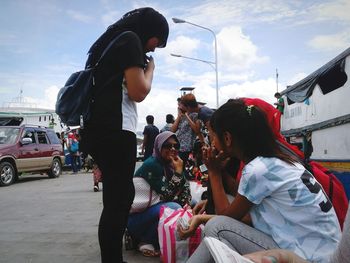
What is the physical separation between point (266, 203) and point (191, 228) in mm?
703

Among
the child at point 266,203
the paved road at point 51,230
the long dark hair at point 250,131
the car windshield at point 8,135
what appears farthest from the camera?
the car windshield at point 8,135

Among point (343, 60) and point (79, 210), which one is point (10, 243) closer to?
point (79, 210)

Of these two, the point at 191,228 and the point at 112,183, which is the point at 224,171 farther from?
the point at 112,183

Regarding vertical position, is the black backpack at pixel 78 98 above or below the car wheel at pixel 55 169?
above

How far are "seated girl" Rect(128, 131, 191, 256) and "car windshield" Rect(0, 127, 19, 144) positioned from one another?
8.83 m

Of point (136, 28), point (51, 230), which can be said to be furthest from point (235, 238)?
point (51, 230)

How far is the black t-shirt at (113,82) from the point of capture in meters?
2.22

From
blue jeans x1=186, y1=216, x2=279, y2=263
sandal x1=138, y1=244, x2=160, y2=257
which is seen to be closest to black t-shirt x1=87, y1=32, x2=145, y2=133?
blue jeans x1=186, y1=216, x2=279, y2=263

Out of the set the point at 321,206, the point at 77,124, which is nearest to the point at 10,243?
the point at 77,124

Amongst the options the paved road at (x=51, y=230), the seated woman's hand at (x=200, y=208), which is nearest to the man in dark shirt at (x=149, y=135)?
the paved road at (x=51, y=230)

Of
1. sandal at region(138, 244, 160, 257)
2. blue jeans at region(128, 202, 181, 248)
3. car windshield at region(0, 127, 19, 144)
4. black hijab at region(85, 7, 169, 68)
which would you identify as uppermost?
black hijab at region(85, 7, 169, 68)

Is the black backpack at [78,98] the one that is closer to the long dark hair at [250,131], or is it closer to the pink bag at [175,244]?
the long dark hair at [250,131]

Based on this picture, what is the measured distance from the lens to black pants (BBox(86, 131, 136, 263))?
2221mm

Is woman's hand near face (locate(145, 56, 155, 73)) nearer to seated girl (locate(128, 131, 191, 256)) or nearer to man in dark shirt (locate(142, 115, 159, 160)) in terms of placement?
seated girl (locate(128, 131, 191, 256))
